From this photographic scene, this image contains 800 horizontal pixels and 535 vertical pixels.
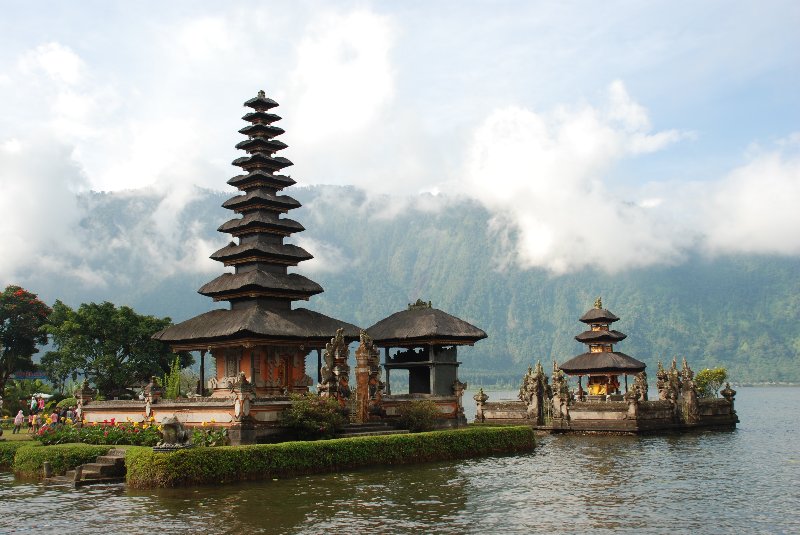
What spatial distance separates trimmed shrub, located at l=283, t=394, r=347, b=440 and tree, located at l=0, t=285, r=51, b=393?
4147cm

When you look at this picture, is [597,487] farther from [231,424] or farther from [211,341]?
[211,341]

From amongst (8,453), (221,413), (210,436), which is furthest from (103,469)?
(8,453)

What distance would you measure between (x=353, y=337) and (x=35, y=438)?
16.9 meters

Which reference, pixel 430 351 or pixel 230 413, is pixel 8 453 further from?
pixel 430 351

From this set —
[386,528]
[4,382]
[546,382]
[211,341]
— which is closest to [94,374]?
[4,382]

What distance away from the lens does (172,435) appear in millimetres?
28859

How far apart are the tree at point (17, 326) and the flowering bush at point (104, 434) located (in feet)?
116

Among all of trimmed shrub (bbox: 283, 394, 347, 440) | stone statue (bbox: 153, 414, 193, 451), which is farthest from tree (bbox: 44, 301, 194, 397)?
stone statue (bbox: 153, 414, 193, 451)

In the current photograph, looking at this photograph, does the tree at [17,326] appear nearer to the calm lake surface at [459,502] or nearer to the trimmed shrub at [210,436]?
the calm lake surface at [459,502]

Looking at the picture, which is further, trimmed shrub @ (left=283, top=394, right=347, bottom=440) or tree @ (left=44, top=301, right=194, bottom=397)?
tree @ (left=44, top=301, right=194, bottom=397)

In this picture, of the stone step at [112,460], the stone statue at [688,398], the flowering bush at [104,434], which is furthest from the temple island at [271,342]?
the stone statue at [688,398]

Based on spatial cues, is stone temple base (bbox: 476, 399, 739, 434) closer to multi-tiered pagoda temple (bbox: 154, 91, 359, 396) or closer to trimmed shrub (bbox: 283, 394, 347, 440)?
multi-tiered pagoda temple (bbox: 154, 91, 359, 396)

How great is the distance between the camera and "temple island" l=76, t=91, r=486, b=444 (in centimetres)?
3806

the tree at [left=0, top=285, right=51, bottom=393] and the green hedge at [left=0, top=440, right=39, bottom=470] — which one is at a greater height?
the tree at [left=0, top=285, right=51, bottom=393]
